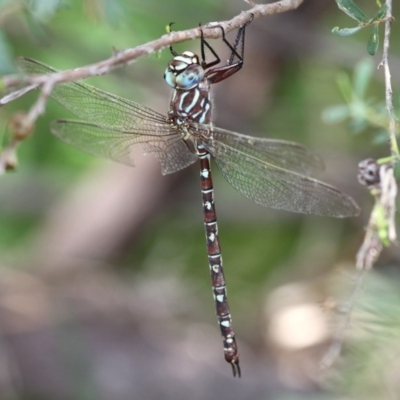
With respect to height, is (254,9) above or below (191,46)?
below

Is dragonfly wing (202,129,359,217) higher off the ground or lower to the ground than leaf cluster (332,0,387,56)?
higher

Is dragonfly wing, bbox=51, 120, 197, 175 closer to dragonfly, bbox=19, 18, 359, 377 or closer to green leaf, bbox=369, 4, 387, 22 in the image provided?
dragonfly, bbox=19, 18, 359, 377

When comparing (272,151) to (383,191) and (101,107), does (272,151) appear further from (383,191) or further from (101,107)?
(383,191)

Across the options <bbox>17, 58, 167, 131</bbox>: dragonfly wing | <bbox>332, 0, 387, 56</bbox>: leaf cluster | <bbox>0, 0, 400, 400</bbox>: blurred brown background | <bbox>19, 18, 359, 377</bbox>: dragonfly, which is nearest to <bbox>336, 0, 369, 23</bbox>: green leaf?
<bbox>332, 0, 387, 56</bbox>: leaf cluster

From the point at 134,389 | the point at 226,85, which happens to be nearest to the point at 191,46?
the point at 226,85

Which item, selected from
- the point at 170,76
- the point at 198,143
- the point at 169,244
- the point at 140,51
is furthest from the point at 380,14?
the point at 169,244

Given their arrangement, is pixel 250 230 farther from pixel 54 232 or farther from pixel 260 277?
pixel 54 232
